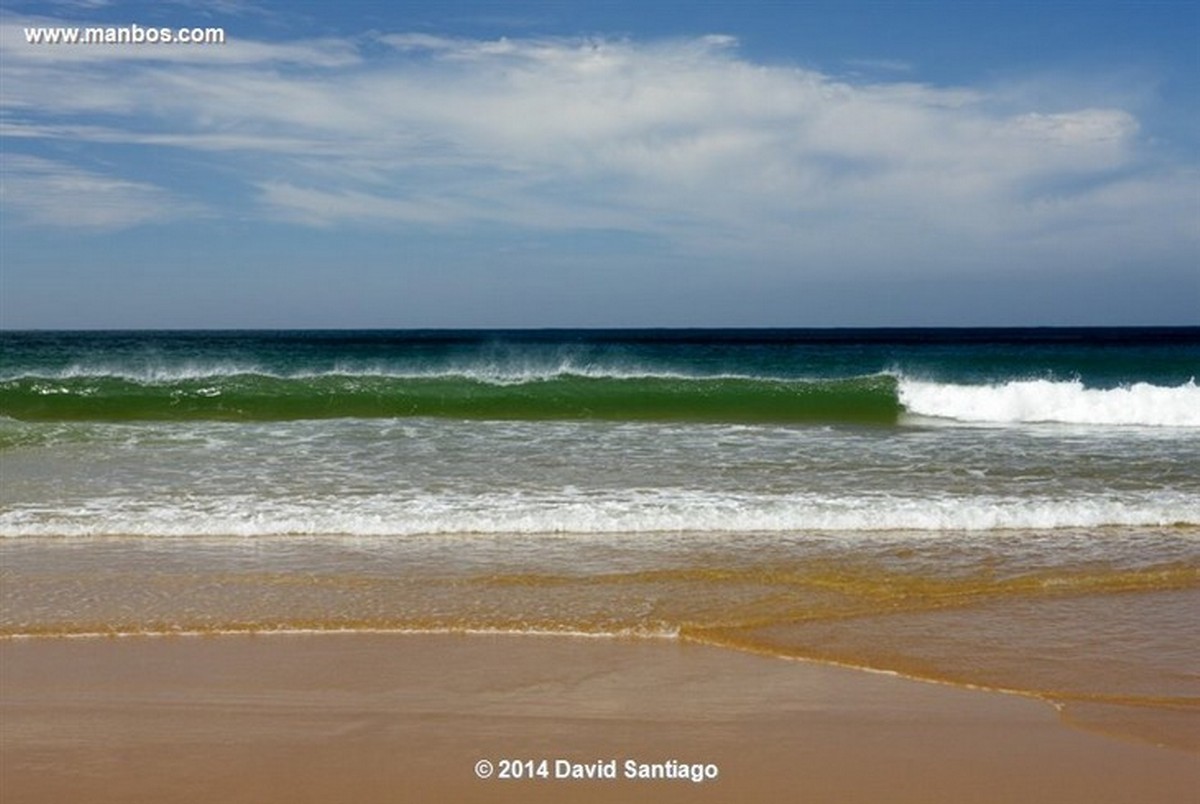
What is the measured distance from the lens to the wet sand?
4.14 metres

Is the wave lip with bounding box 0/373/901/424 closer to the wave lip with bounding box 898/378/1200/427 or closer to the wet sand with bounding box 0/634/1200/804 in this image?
the wave lip with bounding box 898/378/1200/427

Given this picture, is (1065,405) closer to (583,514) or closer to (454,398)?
(454,398)

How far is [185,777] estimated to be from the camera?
4234 millimetres

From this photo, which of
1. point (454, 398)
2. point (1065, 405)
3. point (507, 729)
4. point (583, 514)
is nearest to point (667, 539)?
point (583, 514)

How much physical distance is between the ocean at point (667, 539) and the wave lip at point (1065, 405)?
44 centimetres

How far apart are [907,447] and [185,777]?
1115cm

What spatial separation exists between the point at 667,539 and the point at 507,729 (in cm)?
400

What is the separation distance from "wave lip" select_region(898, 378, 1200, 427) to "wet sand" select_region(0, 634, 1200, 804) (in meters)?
Answer: 14.6

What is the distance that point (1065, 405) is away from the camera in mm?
19109

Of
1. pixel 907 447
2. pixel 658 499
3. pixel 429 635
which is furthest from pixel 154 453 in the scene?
pixel 907 447

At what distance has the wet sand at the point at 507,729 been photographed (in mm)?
4145

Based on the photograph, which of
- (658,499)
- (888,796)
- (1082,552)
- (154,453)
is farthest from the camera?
(154,453)

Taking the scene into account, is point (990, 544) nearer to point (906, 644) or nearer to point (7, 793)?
point (906, 644)

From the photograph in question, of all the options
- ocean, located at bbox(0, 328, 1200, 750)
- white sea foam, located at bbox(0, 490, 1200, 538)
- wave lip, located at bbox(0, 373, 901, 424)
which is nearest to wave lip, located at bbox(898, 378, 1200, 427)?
ocean, located at bbox(0, 328, 1200, 750)
